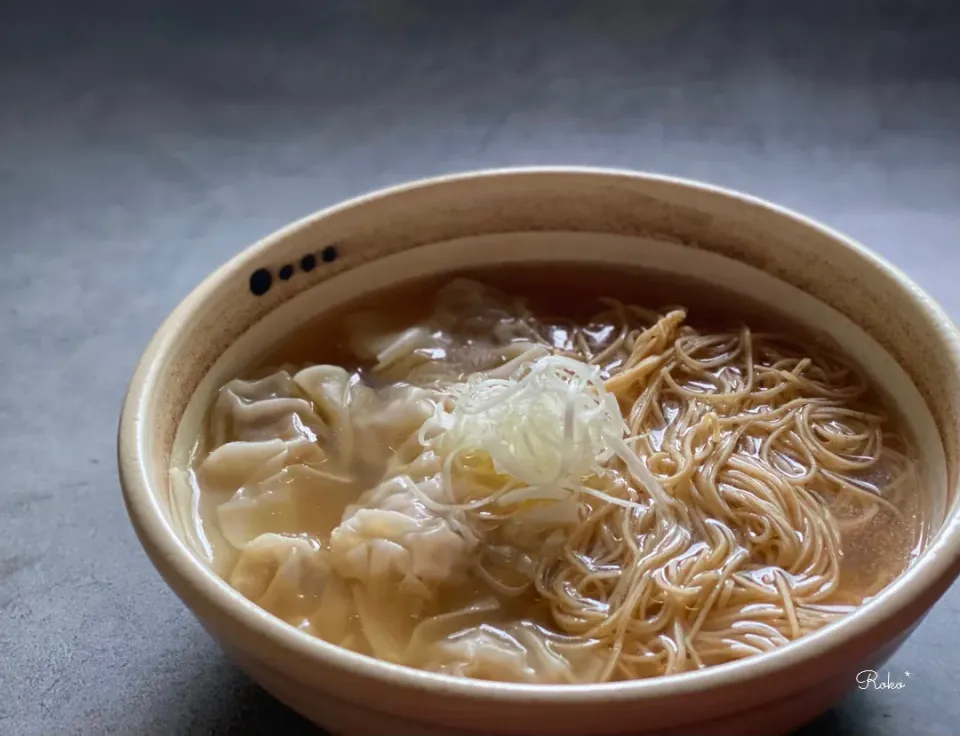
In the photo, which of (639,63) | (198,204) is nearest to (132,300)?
(198,204)

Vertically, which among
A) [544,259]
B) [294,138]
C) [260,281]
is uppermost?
[544,259]

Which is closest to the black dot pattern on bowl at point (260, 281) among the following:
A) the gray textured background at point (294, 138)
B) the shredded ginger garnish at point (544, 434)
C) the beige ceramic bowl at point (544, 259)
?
the beige ceramic bowl at point (544, 259)

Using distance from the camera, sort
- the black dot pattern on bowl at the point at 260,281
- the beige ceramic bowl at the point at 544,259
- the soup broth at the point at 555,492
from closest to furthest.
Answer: the beige ceramic bowl at the point at 544,259
the soup broth at the point at 555,492
the black dot pattern on bowl at the point at 260,281

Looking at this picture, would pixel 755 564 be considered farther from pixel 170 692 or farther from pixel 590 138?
pixel 590 138
